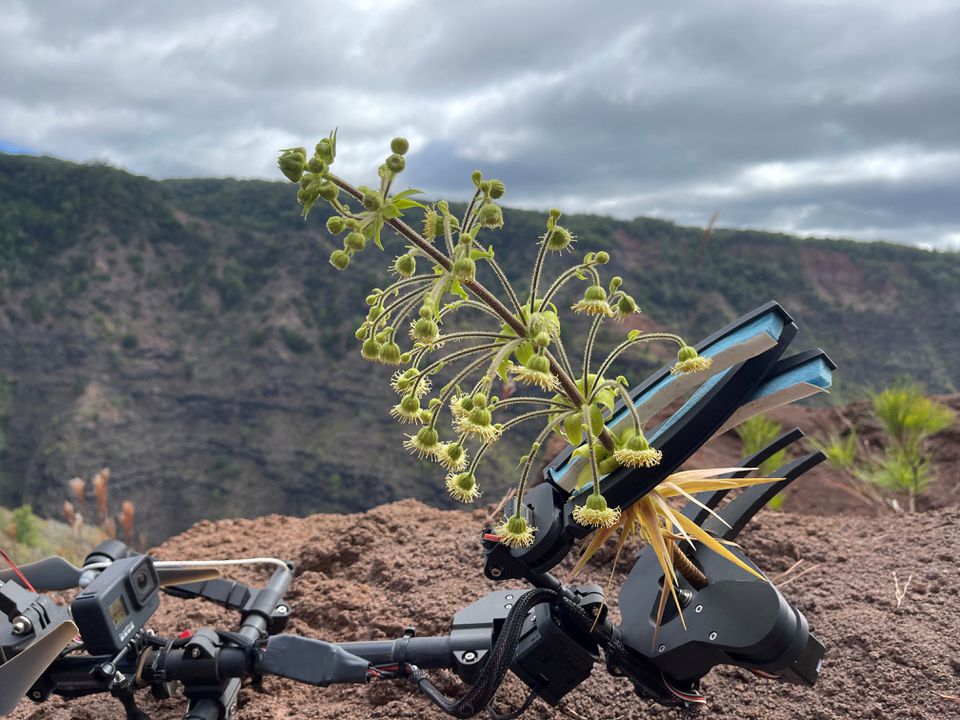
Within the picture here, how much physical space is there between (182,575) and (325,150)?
1657mm

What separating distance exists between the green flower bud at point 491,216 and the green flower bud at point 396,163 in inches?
7.1

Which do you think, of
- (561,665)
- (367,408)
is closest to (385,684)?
(561,665)

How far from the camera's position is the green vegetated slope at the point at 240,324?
41281 millimetres

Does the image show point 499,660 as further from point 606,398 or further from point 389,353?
point 389,353

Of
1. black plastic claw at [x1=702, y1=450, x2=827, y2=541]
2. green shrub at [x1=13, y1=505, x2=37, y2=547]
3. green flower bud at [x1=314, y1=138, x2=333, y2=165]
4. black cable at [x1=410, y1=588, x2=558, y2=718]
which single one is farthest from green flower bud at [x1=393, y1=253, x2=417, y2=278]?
green shrub at [x1=13, y1=505, x2=37, y2=547]

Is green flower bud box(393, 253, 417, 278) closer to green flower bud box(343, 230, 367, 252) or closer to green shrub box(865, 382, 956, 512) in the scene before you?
green flower bud box(343, 230, 367, 252)

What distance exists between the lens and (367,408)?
1893 inches

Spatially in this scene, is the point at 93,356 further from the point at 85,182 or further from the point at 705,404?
the point at 705,404

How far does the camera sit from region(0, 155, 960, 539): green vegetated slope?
1625 inches

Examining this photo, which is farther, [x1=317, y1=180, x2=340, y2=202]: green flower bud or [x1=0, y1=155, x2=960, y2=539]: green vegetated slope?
[x1=0, y1=155, x2=960, y2=539]: green vegetated slope

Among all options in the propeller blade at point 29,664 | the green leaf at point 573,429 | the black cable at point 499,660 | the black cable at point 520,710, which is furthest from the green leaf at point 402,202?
the propeller blade at point 29,664

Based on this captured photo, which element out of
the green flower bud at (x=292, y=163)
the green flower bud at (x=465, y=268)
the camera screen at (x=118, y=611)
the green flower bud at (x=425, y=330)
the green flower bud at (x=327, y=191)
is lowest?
the camera screen at (x=118, y=611)

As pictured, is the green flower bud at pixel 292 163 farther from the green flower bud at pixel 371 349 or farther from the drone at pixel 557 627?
the drone at pixel 557 627

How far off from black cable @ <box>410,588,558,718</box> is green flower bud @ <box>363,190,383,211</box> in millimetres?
964
